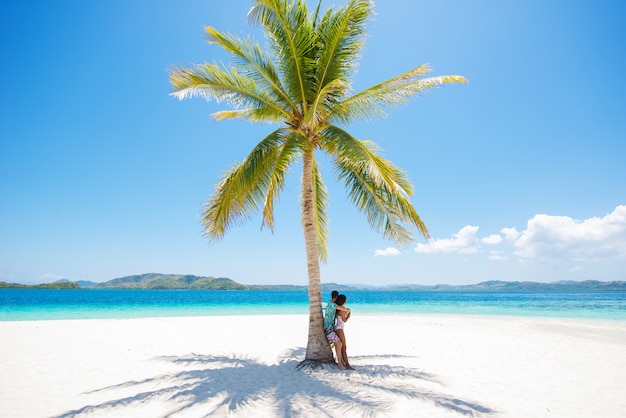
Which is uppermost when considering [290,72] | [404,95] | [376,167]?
[290,72]

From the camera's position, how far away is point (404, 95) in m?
7.54

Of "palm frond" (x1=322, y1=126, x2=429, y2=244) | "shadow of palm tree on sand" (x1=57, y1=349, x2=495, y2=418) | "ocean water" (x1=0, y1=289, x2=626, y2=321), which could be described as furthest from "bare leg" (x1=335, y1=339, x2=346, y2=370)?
"ocean water" (x1=0, y1=289, x2=626, y2=321)

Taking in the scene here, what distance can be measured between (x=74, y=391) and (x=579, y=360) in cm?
1125

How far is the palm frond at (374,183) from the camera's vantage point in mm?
6723

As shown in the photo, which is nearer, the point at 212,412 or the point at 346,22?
the point at 212,412

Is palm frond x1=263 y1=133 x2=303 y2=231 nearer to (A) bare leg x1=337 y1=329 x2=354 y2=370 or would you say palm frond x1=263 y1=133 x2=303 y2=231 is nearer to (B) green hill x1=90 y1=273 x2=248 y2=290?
(A) bare leg x1=337 y1=329 x2=354 y2=370

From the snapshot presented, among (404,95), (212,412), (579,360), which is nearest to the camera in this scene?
(212,412)

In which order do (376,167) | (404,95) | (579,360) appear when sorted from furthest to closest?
(579,360) → (404,95) → (376,167)

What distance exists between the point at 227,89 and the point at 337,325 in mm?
5514

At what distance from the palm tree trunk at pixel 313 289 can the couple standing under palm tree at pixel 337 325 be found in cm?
13

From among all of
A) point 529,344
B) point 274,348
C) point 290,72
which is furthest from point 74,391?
point 529,344

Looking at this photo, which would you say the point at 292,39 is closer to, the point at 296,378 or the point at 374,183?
the point at 374,183

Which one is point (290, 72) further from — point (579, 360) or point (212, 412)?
point (579, 360)

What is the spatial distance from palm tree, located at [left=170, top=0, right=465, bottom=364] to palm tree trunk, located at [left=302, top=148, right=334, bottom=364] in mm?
20
